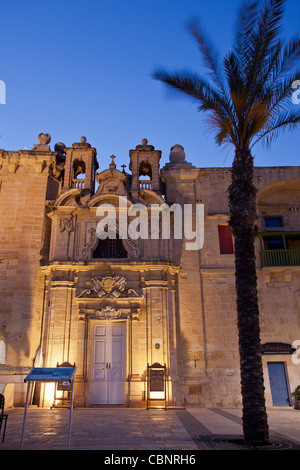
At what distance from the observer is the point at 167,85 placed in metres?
11.0

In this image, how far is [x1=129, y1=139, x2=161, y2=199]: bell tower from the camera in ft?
61.1

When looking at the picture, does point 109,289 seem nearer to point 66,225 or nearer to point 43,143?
point 66,225

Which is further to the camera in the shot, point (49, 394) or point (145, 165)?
point (145, 165)

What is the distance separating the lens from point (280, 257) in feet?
59.2

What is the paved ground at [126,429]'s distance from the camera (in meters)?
7.31

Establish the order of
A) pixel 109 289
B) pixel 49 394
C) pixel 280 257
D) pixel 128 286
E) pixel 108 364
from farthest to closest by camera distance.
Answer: pixel 280 257 < pixel 128 286 < pixel 109 289 < pixel 108 364 < pixel 49 394

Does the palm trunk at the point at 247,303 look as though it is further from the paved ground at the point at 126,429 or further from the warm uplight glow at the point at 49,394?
the warm uplight glow at the point at 49,394

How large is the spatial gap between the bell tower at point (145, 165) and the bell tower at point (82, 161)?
1.92 meters

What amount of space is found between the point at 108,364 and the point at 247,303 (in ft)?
27.3

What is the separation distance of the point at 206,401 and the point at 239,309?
27.3 feet

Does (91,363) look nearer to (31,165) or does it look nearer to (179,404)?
(179,404)

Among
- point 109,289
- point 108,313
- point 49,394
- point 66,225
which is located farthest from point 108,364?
point 66,225
